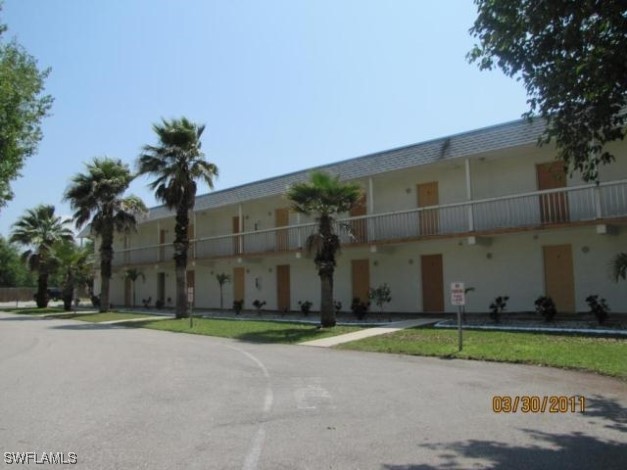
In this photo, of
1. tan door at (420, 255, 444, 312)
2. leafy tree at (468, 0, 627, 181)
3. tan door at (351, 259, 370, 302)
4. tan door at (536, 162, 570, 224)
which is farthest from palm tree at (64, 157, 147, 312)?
leafy tree at (468, 0, 627, 181)

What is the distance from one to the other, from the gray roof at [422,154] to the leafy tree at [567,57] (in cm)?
920

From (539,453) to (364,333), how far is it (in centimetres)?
1238

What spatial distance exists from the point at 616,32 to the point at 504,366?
6.98m

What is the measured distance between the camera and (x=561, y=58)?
269 inches

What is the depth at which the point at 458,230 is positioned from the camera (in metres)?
21.7

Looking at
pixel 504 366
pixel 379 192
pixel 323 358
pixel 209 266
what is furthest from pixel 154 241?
pixel 504 366

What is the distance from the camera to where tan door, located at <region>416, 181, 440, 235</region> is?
73.5 feet

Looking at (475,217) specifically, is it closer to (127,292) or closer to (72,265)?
(72,265)

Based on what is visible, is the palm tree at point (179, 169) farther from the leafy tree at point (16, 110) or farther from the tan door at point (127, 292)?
the tan door at point (127, 292)

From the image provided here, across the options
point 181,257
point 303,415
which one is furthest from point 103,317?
point 303,415

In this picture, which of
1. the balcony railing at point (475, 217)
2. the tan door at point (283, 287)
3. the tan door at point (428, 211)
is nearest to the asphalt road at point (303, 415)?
the balcony railing at point (475, 217)

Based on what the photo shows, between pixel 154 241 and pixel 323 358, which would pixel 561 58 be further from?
pixel 154 241

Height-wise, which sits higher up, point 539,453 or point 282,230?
point 282,230

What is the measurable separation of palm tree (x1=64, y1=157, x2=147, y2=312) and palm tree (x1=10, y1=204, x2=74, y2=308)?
10576 millimetres
